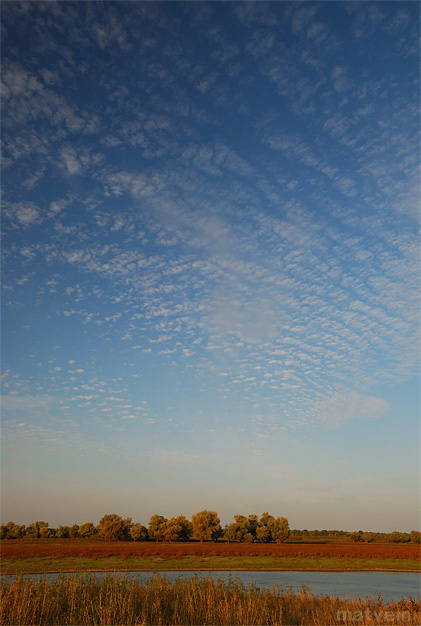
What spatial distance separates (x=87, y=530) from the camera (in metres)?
93.6

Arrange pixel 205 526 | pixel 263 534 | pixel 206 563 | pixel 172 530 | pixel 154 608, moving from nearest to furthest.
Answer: pixel 154 608 < pixel 206 563 < pixel 172 530 < pixel 205 526 < pixel 263 534

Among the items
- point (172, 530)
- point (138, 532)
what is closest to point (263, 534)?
point (172, 530)

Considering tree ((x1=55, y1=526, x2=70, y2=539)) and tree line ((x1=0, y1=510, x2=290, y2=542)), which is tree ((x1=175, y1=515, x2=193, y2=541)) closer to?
tree line ((x1=0, y1=510, x2=290, y2=542))

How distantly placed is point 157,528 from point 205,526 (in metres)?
8.99

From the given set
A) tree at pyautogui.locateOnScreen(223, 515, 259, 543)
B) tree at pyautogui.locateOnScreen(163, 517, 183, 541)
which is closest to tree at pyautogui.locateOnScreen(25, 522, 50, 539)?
tree at pyautogui.locateOnScreen(163, 517, 183, 541)

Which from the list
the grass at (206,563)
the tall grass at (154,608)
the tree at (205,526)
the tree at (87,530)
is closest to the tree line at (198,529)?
the tree at (205,526)

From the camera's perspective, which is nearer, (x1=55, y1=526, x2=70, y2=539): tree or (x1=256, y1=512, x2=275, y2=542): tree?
(x1=256, y1=512, x2=275, y2=542): tree

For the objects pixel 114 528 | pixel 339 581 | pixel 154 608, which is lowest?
pixel 114 528

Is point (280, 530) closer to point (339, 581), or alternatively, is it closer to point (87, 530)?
point (87, 530)

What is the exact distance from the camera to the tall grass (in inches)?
484

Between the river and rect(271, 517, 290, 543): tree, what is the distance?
41841 millimetres

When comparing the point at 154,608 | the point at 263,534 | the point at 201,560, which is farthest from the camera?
A: the point at 263,534

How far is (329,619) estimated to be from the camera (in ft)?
43.7

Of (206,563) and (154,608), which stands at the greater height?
(154,608)
